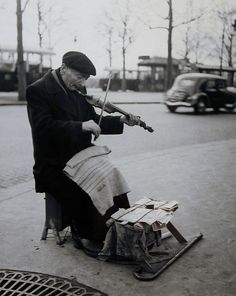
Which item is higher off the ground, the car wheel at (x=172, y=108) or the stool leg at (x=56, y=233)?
the car wheel at (x=172, y=108)

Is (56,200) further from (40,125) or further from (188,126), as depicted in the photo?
(188,126)

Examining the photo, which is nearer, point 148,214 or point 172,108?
point 148,214

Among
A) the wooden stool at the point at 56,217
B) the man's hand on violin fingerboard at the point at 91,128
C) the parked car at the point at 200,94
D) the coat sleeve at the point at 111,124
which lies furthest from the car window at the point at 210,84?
the man's hand on violin fingerboard at the point at 91,128

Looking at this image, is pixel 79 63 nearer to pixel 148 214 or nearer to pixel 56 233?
pixel 148 214

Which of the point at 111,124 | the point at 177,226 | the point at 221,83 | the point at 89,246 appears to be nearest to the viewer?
the point at 89,246

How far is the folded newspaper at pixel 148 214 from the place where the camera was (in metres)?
3.63

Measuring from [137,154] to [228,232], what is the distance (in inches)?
190

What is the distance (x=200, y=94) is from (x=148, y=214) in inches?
702

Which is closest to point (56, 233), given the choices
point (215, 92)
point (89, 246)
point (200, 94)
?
point (89, 246)

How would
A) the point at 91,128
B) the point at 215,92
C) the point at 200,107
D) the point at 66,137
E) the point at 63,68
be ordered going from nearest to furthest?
the point at 91,128
the point at 66,137
the point at 63,68
the point at 200,107
the point at 215,92

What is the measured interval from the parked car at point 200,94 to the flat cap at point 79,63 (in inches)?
678

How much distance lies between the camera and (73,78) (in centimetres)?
383

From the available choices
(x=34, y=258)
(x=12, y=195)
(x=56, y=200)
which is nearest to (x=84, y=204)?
(x=56, y=200)

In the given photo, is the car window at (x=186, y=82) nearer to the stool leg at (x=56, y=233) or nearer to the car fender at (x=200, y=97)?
the car fender at (x=200, y=97)
